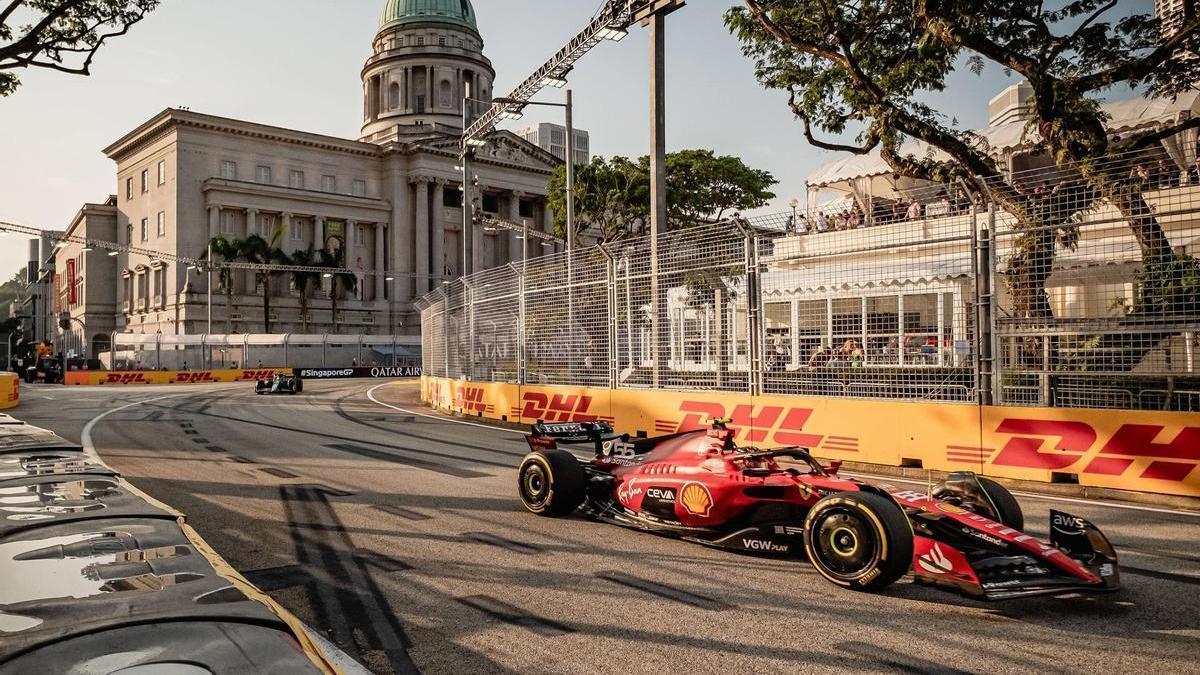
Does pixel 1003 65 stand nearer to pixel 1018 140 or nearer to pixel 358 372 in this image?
pixel 1018 140

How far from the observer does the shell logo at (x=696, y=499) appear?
21.1 feet

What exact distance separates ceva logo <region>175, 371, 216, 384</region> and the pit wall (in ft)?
138

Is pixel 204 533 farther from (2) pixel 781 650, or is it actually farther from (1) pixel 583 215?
(1) pixel 583 215

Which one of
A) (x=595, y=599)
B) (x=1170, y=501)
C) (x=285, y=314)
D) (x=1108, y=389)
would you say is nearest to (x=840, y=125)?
(x=1108, y=389)

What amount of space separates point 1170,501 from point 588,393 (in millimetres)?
9576

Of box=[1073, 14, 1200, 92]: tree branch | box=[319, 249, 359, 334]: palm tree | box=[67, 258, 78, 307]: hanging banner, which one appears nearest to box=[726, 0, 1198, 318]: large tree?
box=[1073, 14, 1200, 92]: tree branch

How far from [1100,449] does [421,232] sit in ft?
246

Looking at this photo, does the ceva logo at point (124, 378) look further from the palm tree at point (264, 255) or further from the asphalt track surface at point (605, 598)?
the asphalt track surface at point (605, 598)

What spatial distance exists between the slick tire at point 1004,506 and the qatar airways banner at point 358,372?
5268 centimetres

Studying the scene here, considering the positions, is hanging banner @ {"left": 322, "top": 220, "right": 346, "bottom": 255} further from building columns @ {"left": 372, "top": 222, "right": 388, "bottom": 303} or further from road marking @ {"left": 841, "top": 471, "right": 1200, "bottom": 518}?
road marking @ {"left": 841, "top": 471, "right": 1200, "bottom": 518}

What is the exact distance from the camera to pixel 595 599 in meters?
5.24

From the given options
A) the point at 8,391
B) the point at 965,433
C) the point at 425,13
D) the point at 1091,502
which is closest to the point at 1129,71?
the point at 965,433

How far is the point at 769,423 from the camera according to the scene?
12.2m

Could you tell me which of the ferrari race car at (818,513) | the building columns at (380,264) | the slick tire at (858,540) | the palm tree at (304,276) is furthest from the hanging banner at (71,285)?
the slick tire at (858,540)
